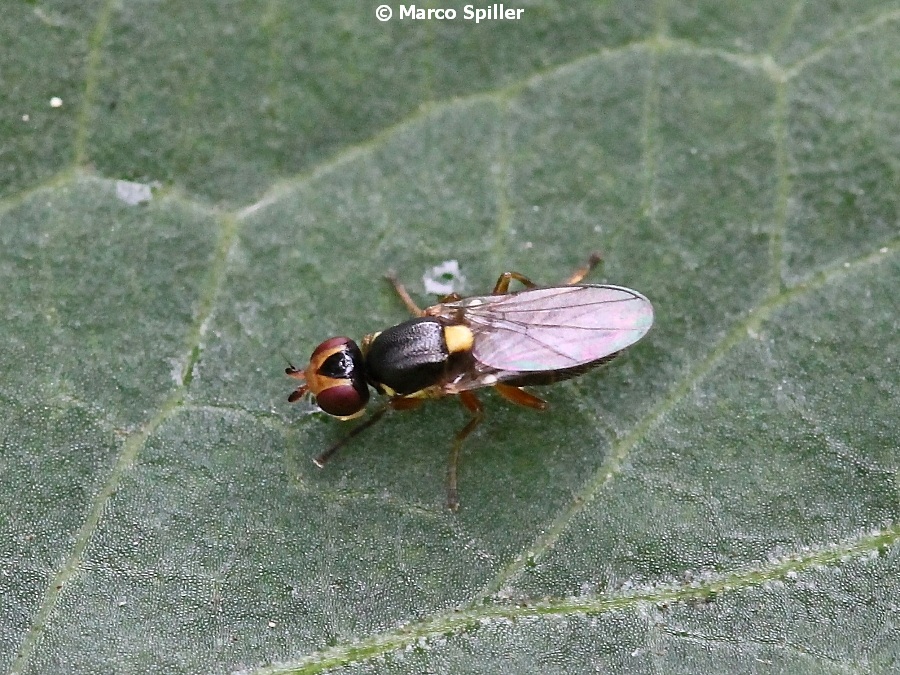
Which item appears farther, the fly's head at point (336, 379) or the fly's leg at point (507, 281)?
the fly's leg at point (507, 281)

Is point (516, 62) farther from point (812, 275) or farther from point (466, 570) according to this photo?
point (466, 570)

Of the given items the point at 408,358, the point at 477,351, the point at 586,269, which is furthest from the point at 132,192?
the point at 586,269

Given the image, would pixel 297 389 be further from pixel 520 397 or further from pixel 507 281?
pixel 507 281

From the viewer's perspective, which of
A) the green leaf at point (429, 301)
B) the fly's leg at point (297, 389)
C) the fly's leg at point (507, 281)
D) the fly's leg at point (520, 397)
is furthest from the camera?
the fly's leg at point (507, 281)

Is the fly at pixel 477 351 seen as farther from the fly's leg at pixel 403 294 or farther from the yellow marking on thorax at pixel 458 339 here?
the fly's leg at pixel 403 294

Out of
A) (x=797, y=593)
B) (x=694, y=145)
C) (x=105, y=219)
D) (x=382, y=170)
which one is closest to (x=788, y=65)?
(x=694, y=145)

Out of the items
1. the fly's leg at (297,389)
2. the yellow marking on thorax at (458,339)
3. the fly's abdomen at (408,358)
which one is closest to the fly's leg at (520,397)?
the yellow marking on thorax at (458,339)

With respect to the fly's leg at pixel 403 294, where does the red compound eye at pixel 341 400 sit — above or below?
below
